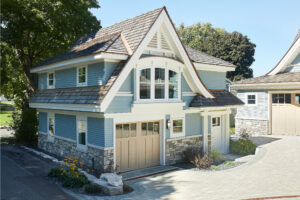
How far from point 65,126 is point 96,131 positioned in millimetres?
3606

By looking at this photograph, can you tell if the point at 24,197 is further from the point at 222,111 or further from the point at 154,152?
the point at 222,111

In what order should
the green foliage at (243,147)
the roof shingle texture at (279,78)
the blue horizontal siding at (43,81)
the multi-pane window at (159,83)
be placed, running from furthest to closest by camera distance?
1. the roof shingle texture at (279,78)
2. the blue horizontal siding at (43,81)
3. the green foliage at (243,147)
4. the multi-pane window at (159,83)

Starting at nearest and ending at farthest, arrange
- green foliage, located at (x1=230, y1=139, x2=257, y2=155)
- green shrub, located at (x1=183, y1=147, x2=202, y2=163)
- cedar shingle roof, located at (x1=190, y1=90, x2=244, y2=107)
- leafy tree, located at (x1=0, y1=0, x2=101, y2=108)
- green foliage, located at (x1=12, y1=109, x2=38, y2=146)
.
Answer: green shrub, located at (x1=183, y1=147, x2=202, y2=163) → cedar shingle roof, located at (x1=190, y1=90, x2=244, y2=107) → green foliage, located at (x1=230, y1=139, x2=257, y2=155) → leafy tree, located at (x1=0, y1=0, x2=101, y2=108) → green foliage, located at (x1=12, y1=109, x2=38, y2=146)

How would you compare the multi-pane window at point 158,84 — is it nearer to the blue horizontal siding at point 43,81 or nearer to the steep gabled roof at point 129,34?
the steep gabled roof at point 129,34

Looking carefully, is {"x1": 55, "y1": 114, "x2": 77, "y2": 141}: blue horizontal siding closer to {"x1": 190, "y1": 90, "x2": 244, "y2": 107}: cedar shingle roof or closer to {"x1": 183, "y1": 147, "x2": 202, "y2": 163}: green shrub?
{"x1": 183, "y1": 147, "x2": 202, "y2": 163}: green shrub

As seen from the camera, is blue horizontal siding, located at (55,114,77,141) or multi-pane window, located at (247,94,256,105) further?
multi-pane window, located at (247,94,256,105)

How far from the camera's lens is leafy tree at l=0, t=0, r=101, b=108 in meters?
19.4

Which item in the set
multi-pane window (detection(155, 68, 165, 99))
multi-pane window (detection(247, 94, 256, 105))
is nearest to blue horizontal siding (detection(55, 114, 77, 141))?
multi-pane window (detection(155, 68, 165, 99))

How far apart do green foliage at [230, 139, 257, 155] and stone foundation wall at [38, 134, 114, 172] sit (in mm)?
8772

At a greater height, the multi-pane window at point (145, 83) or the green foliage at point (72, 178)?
the multi-pane window at point (145, 83)

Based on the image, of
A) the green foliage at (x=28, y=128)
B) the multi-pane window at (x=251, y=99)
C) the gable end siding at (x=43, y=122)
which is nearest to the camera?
the gable end siding at (x=43, y=122)

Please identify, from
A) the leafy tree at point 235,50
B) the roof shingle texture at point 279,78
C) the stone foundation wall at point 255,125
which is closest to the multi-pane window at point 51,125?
the stone foundation wall at point 255,125

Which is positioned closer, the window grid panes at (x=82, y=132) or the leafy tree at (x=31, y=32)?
A: the window grid panes at (x=82, y=132)

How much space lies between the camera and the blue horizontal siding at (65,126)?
1402cm
